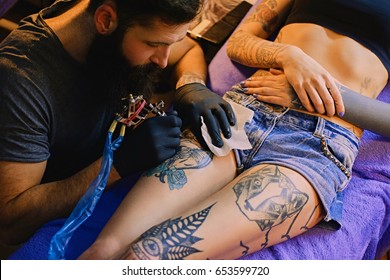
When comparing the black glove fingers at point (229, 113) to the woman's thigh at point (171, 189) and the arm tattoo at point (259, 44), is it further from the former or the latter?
the arm tattoo at point (259, 44)

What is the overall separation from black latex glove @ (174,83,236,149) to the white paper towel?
10mm

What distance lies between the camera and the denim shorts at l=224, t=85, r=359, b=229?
98cm

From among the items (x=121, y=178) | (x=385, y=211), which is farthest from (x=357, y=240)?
(x=121, y=178)

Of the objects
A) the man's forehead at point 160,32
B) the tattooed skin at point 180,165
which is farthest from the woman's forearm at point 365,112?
the man's forehead at point 160,32

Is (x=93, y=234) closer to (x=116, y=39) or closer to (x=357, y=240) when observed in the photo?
(x=116, y=39)

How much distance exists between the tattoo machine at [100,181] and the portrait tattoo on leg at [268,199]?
269 millimetres

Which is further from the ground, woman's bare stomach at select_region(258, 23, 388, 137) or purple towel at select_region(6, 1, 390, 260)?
woman's bare stomach at select_region(258, 23, 388, 137)

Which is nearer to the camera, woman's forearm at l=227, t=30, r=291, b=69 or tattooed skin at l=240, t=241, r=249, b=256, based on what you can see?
tattooed skin at l=240, t=241, r=249, b=256

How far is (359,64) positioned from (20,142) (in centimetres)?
92

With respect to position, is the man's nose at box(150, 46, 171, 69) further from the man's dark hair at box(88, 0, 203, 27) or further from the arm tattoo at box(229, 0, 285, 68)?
the arm tattoo at box(229, 0, 285, 68)

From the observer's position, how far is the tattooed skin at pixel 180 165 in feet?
3.10

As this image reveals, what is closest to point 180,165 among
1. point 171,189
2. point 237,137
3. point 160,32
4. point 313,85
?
point 171,189

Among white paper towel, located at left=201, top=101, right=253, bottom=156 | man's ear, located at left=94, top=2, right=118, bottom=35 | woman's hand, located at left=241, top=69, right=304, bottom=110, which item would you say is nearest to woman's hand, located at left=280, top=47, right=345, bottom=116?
woman's hand, located at left=241, top=69, right=304, bottom=110

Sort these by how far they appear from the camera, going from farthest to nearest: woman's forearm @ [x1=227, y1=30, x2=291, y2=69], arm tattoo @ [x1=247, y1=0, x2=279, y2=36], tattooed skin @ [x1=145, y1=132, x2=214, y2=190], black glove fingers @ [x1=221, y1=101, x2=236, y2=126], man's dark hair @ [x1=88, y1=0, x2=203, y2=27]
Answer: arm tattoo @ [x1=247, y1=0, x2=279, y2=36], woman's forearm @ [x1=227, y1=30, x2=291, y2=69], black glove fingers @ [x1=221, y1=101, x2=236, y2=126], tattooed skin @ [x1=145, y1=132, x2=214, y2=190], man's dark hair @ [x1=88, y1=0, x2=203, y2=27]
